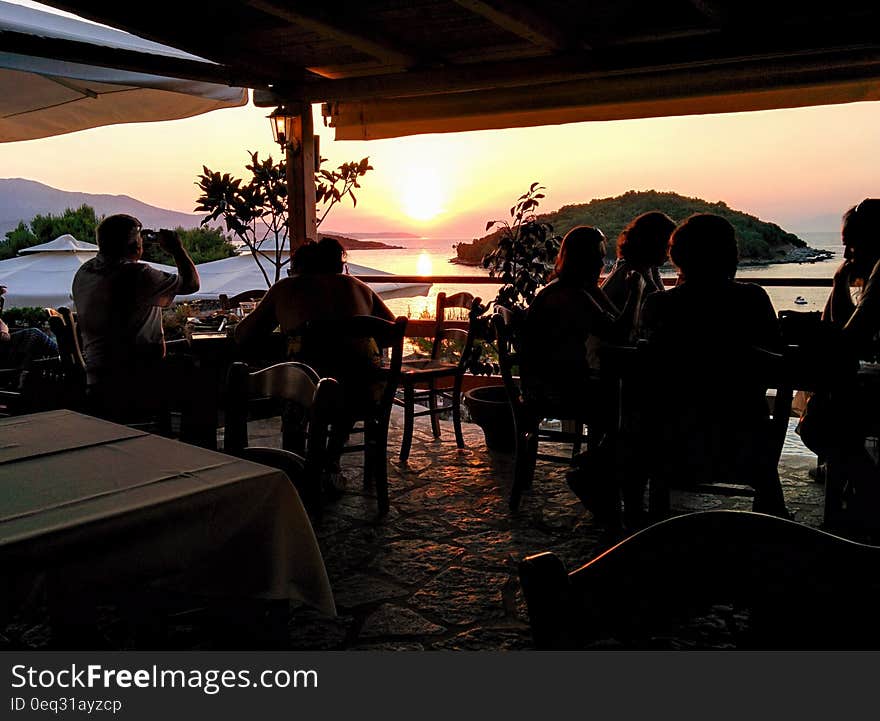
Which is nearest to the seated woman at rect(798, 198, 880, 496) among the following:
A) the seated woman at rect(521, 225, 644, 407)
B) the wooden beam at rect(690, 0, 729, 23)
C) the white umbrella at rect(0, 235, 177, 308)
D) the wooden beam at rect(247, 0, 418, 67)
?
the seated woman at rect(521, 225, 644, 407)

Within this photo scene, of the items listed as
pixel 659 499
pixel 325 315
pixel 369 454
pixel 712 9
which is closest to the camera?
pixel 659 499

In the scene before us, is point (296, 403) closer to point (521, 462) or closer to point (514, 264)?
point (521, 462)

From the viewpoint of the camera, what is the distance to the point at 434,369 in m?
4.75

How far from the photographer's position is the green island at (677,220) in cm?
649

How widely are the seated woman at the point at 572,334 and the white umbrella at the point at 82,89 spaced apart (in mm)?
2755

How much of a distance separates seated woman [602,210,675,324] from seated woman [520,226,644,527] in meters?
0.17

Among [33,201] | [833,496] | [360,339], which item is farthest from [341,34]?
[33,201]

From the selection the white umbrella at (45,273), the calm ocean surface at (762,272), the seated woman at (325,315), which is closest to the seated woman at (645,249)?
the calm ocean surface at (762,272)

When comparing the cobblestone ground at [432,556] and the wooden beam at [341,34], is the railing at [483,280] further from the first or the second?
the wooden beam at [341,34]

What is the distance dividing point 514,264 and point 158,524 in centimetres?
384

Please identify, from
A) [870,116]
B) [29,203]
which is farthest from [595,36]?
[29,203]

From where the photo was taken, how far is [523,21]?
158 inches

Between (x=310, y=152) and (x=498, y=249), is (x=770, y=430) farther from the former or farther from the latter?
(x=310, y=152)
